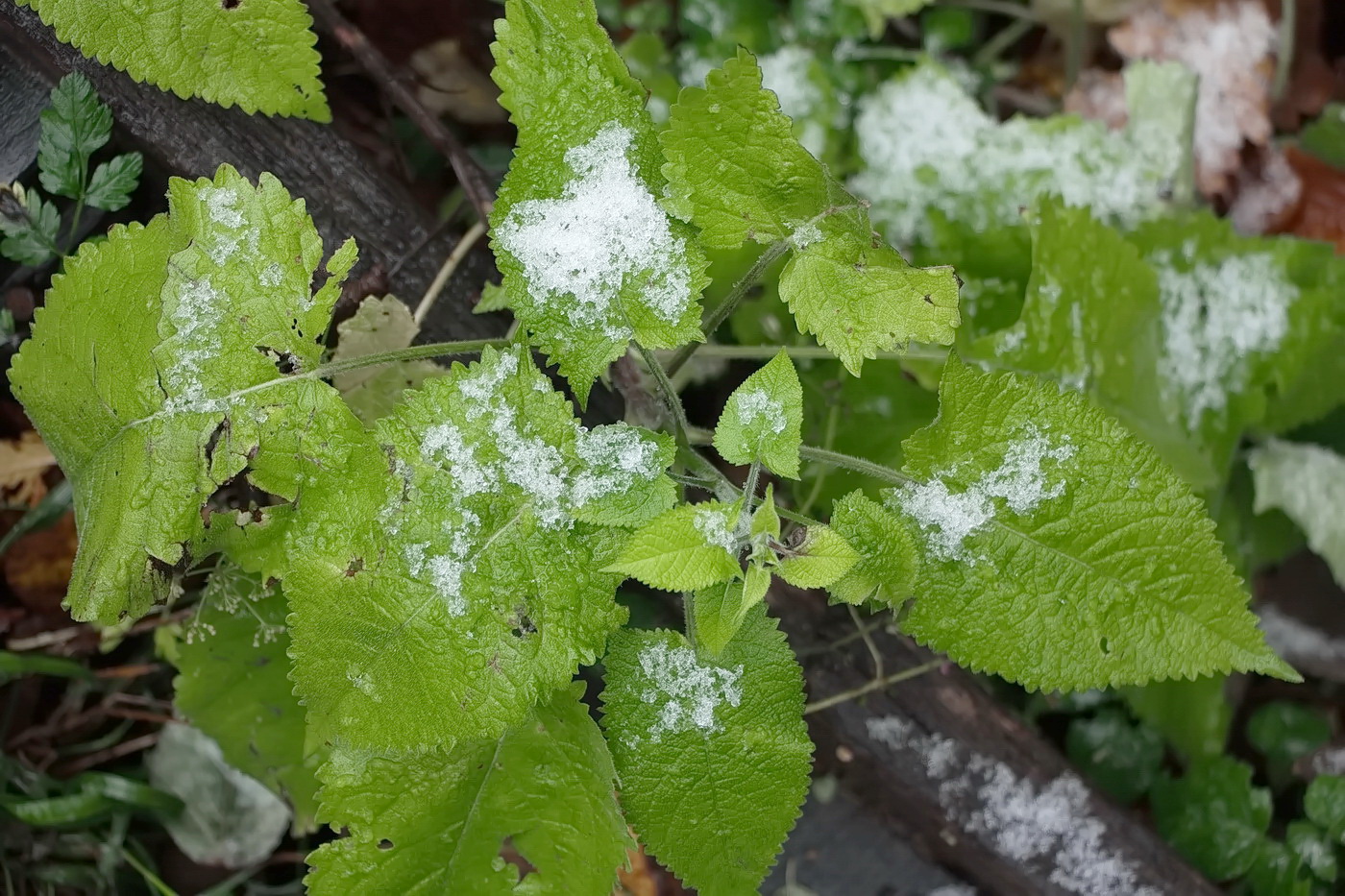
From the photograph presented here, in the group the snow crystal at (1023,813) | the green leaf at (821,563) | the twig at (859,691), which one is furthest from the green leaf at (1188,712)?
the green leaf at (821,563)

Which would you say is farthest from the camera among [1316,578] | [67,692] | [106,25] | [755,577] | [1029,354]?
[1316,578]

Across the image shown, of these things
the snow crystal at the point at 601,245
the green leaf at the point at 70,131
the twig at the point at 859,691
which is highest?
the green leaf at the point at 70,131

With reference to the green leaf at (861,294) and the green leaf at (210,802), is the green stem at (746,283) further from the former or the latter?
the green leaf at (210,802)

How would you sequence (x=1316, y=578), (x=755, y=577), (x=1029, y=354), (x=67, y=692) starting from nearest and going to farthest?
(x=755, y=577) → (x=1029, y=354) → (x=67, y=692) → (x=1316, y=578)

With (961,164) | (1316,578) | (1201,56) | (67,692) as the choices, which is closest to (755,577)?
(961,164)

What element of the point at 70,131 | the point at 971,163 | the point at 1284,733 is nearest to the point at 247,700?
the point at 70,131

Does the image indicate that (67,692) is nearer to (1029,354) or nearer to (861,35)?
(1029,354)

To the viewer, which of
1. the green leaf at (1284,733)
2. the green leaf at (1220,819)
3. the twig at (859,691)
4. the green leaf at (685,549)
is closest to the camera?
the green leaf at (685,549)
